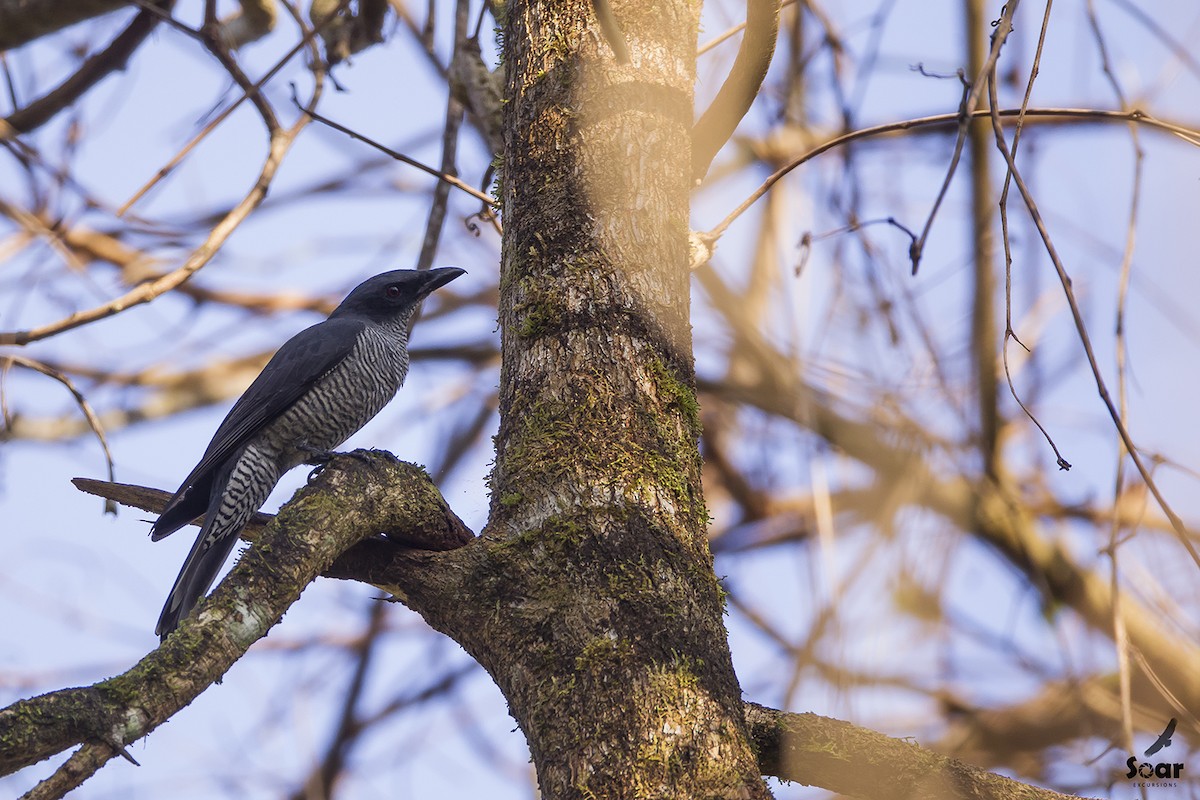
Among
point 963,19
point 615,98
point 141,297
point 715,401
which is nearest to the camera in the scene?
point 615,98

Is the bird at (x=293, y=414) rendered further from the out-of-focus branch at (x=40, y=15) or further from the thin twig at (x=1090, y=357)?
the thin twig at (x=1090, y=357)

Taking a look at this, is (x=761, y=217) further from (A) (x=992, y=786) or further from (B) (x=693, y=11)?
(A) (x=992, y=786)

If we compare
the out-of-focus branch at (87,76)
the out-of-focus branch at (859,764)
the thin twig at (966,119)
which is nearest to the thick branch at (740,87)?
the thin twig at (966,119)

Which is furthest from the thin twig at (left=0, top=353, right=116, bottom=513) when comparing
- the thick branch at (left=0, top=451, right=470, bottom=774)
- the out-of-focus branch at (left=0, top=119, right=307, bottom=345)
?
the thick branch at (left=0, top=451, right=470, bottom=774)

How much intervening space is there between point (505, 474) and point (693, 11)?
4.47 ft

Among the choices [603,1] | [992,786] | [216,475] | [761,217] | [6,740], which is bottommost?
[6,740]

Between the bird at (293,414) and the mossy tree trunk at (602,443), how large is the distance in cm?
182

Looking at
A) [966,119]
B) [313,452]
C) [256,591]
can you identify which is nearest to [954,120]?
[966,119]

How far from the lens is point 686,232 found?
270 cm

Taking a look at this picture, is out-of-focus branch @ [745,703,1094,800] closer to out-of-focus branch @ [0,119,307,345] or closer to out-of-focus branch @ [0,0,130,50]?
out-of-focus branch @ [0,119,307,345]

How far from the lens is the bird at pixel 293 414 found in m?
3.95

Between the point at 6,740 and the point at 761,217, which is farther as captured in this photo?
the point at 761,217

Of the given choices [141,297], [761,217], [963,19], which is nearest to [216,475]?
[141,297]

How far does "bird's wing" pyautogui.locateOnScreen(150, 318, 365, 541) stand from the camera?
13.8ft
